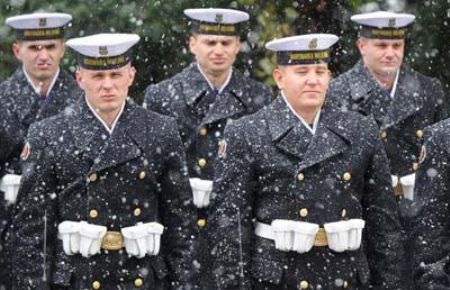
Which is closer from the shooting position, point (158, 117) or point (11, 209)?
point (158, 117)

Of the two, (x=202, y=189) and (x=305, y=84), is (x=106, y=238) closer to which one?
(x=305, y=84)

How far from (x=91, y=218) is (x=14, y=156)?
82.9 inches

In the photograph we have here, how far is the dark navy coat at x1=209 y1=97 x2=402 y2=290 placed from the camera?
9.30m

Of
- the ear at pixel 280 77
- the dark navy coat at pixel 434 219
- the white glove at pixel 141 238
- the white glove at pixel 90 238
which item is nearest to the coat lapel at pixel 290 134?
the ear at pixel 280 77

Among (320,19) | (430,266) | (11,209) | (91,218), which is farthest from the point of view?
(320,19)

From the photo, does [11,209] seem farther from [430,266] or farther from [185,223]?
[430,266]

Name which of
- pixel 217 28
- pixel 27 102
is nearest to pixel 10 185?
pixel 27 102

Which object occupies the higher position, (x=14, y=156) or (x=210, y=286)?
(x=14, y=156)

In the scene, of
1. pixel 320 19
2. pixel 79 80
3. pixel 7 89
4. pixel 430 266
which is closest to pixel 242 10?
pixel 320 19

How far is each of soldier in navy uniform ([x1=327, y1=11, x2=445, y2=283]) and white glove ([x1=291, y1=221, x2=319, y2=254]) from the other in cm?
235

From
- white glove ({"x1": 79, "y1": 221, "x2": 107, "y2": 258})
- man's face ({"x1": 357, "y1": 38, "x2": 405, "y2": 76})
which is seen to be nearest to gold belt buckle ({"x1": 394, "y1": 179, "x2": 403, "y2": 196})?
man's face ({"x1": 357, "y1": 38, "x2": 405, "y2": 76})

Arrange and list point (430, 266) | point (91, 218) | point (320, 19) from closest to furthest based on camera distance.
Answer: point (430, 266), point (91, 218), point (320, 19)

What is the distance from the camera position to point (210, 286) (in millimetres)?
11430

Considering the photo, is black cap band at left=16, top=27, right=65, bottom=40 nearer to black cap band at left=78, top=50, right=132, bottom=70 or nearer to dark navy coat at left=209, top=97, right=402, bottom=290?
black cap band at left=78, top=50, right=132, bottom=70
